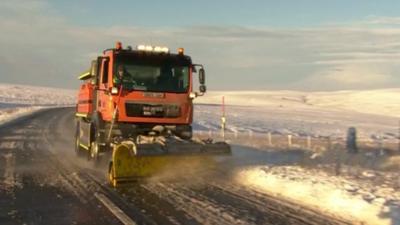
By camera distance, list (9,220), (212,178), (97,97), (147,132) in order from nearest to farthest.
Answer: (9,220) < (212,178) < (147,132) < (97,97)

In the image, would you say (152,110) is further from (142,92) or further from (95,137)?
(95,137)

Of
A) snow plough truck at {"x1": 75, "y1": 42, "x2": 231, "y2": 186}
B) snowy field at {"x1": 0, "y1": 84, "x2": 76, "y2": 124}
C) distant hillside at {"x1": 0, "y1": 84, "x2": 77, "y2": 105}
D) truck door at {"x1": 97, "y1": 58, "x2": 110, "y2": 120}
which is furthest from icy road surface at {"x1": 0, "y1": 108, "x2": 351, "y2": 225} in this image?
distant hillside at {"x1": 0, "y1": 84, "x2": 77, "y2": 105}

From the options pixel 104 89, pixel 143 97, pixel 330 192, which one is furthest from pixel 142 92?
pixel 330 192

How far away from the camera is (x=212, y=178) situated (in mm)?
10812

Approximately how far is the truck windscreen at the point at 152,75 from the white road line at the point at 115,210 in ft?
11.5

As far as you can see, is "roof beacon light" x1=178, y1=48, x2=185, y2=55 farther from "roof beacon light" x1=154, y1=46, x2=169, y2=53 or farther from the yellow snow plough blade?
the yellow snow plough blade

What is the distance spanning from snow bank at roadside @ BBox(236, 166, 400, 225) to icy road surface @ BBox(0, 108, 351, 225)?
1.14 ft

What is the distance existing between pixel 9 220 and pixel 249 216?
3.09 meters

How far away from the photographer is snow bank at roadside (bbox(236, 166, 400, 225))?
23.8ft

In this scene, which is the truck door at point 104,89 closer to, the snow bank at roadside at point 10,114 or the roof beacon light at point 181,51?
the roof beacon light at point 181,51

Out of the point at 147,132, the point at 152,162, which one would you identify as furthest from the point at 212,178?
the point at 147,132

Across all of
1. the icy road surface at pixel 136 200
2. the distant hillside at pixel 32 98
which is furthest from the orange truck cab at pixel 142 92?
the distant hillside at pixel 32 98

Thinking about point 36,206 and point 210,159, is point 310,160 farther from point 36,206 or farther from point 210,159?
point 36,206

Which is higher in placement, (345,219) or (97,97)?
(97,97)
